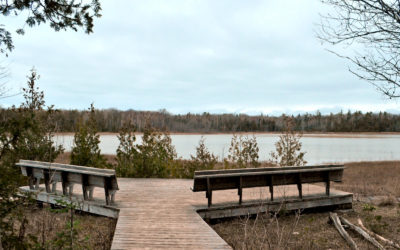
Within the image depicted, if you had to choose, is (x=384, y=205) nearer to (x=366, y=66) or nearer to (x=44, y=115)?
(x=366, y=66)

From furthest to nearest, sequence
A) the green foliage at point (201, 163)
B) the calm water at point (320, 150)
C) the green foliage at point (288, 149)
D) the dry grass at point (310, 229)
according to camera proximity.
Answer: the calm water at point (320, 150) < the green foliage at point (288, 149) < the green foliage at point (201, 163) < the dry grass at point (310, 229)

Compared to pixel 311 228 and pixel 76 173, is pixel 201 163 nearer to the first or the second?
pixel 311 228

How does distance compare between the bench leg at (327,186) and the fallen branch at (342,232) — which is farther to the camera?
the bench leg at (327,186)

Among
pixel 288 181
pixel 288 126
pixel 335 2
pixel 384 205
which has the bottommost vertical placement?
pixel 384 205

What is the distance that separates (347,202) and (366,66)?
4853 mm

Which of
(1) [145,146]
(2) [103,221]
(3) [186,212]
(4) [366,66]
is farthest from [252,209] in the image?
(1) [145,146]

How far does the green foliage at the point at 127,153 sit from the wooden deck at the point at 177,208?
1.08 meters

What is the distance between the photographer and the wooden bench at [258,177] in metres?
6.90

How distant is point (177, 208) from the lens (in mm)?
6930

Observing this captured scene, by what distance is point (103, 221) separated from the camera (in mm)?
7379

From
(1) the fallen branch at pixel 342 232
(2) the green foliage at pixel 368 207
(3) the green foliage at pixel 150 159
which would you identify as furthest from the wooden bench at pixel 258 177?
(3) the green foliage at pixel 150 159

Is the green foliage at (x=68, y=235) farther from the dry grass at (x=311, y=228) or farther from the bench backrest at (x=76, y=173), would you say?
the bench backrest at (x=76, y=173)

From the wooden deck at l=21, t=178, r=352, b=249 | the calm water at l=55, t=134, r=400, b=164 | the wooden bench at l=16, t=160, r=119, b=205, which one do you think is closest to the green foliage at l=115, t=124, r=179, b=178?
the wooden deck at l=21, t=178, r=352, b=249

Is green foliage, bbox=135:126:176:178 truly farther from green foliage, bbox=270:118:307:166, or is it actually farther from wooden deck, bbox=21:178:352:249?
green foliage, bbox=270:118:307:166
